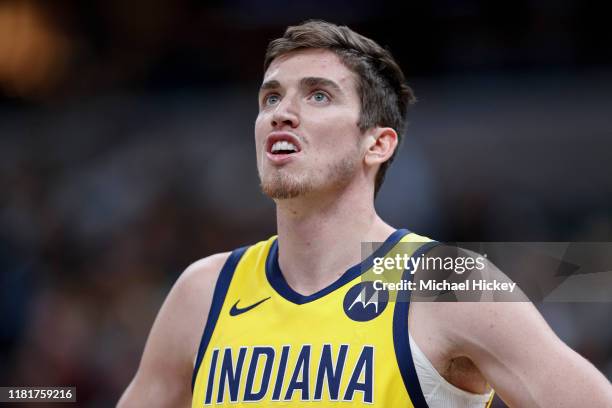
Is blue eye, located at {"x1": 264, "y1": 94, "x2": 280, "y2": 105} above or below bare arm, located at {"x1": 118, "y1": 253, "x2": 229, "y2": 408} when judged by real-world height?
above

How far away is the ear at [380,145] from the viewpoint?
149 inches

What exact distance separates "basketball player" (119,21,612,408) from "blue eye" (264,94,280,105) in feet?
0.06

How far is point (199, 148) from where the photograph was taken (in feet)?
28.0

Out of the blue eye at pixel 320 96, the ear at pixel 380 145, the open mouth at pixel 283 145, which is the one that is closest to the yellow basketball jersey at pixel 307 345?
the ear at pixel 380 145

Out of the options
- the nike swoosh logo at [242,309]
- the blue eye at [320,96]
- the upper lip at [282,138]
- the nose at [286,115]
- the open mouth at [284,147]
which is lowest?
the nike swoosh logo at [242,309]

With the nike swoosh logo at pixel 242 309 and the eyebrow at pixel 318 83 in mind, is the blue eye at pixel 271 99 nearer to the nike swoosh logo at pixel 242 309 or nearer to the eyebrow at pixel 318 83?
the eyebrow at pixel 318 83

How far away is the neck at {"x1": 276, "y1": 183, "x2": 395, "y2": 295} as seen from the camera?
12.0 feet

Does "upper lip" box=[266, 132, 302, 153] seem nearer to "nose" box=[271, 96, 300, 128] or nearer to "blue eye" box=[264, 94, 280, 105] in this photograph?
"nose" box=[271, 96, 300, 128]

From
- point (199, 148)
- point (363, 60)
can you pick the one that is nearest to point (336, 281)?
point (363, 60)

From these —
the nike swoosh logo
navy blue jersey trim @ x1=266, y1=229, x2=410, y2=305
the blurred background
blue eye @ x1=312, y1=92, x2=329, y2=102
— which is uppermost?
the blurred background

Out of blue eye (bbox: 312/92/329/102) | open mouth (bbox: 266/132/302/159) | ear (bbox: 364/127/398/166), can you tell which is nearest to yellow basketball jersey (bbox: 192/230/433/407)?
ear (bbox: 364/127/398/166)

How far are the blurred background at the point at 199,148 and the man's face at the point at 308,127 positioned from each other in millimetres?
3402

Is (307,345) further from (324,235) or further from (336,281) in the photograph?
(324,235)

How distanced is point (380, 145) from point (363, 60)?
36 centimetres
